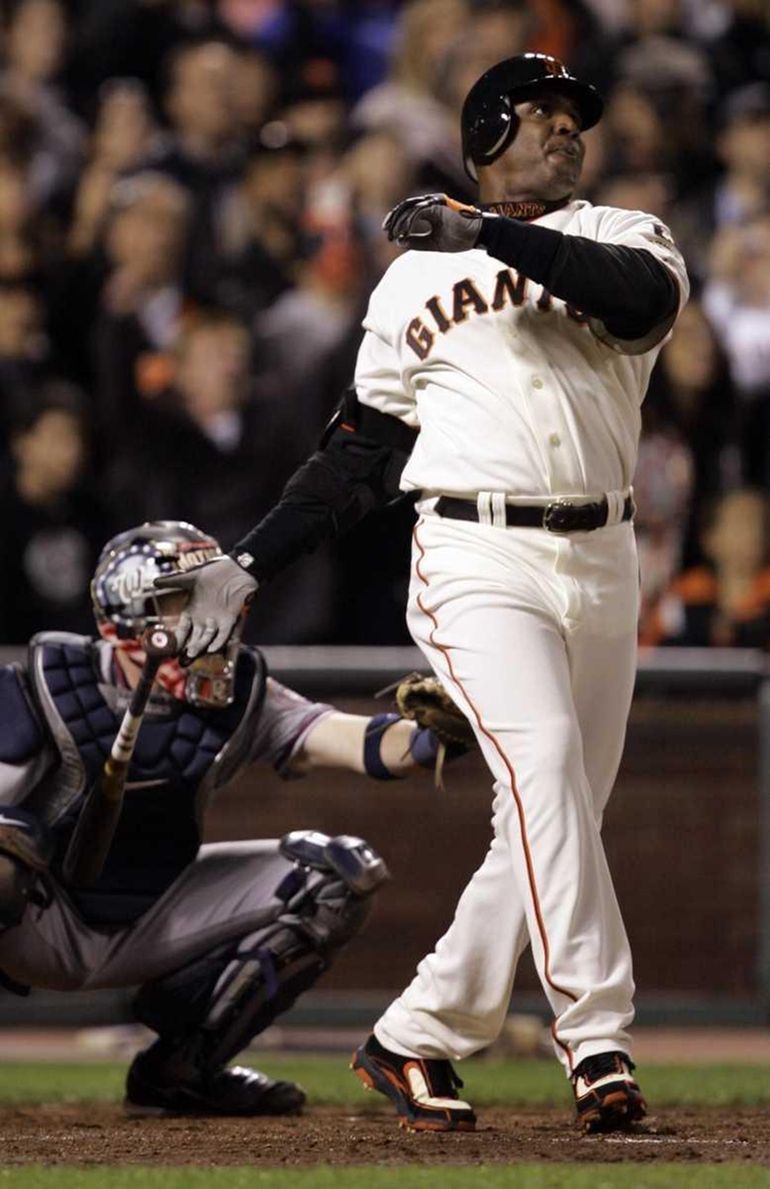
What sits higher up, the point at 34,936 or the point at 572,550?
the point at 572,550

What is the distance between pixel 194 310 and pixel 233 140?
1.41 meters

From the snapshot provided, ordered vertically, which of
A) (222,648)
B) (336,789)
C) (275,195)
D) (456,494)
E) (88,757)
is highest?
(275,195)

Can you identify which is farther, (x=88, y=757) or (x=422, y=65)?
(x=422, y=65)

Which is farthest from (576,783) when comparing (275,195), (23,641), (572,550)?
(275,195)

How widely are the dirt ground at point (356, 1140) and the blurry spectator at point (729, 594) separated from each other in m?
2.79

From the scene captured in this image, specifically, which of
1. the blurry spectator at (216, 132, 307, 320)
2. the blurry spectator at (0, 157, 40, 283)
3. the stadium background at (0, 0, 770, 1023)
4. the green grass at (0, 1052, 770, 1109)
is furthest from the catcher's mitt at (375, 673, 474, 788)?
the blurry spectator at (0, 157, 40, 283)

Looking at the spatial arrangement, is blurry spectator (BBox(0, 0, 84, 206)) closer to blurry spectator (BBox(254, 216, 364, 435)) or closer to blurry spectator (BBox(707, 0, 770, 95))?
blurry spectator (BBox(254, 216, 364, 435))

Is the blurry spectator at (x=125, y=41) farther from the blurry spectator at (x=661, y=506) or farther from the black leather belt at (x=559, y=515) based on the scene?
the black leather belt at (x=559, y=515)

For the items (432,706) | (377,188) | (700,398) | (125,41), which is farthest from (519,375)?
(125,41)

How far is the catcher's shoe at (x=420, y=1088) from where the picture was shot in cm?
435

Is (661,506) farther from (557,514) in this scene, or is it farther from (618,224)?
(557,514)

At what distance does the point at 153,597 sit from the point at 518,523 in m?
1.04

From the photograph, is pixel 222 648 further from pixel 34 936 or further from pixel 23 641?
pixel 23 641

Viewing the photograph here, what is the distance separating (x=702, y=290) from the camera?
8930 mm
